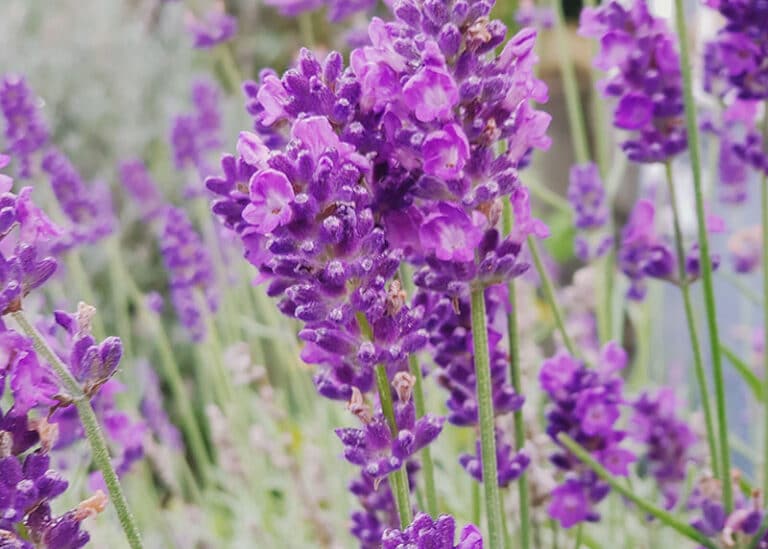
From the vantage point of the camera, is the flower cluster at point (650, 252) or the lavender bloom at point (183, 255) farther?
the lavender bloom at point (183, 255)

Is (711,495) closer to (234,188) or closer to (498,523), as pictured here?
(498,523)

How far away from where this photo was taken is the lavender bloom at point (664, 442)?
1028 millimetres

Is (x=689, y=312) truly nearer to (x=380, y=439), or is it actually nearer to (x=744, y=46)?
(x=744, y=46)

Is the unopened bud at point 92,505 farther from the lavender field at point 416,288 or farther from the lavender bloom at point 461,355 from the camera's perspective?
the lavender bloom at point 461,355

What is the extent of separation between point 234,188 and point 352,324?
12 centimetres

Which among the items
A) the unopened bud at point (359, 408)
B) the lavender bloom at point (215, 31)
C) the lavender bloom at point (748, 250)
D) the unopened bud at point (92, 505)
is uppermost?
the lavender bloom at point (215, 31)

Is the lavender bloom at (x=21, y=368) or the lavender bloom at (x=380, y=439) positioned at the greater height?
the lavender bloom at (x=21, y=368)

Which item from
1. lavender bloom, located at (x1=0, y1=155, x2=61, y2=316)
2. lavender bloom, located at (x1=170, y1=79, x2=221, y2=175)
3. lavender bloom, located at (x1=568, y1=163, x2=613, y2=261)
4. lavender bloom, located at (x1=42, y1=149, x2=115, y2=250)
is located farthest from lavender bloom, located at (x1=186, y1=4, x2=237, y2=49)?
lavender bloom, located at (x1=0, y1=155, x2=61, y2=316)

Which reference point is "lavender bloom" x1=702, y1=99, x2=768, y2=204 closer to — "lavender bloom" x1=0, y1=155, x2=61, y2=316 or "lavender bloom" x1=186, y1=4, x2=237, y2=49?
"lavender bloom" x1=0, y1=155, x2=61, y2=316

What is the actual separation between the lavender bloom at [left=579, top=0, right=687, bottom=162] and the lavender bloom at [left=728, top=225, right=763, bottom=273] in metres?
0.78

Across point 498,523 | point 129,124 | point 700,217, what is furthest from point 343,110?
point 129,124

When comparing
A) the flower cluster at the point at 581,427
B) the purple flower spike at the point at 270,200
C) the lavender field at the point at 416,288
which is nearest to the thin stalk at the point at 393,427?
the lavender field at the point at 416,288

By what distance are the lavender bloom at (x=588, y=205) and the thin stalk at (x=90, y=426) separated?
2.70ft

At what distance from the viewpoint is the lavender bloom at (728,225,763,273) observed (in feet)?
5.03
